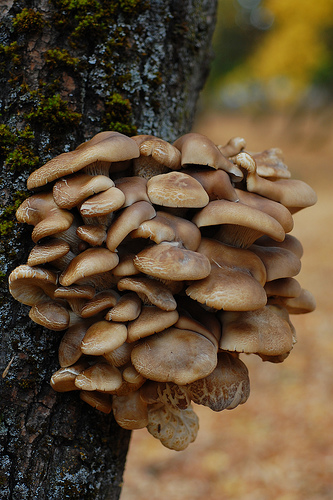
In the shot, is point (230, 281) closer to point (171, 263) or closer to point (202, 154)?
point (171, 263)

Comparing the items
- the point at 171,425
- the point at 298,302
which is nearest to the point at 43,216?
the point at 171,425

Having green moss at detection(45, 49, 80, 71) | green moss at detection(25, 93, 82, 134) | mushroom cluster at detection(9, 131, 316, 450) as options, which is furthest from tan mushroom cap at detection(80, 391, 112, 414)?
green moss at detection(45, 49, 80, 71)

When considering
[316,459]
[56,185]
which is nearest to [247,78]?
[316,459]

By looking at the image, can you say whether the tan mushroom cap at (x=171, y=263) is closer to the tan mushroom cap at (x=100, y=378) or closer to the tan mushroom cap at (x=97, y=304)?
the tan mushroom cap at (x=97, y=304)

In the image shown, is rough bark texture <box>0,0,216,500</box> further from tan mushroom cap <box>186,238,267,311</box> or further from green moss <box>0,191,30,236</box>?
tan mushroom cap <box>186,238,267,311</box>

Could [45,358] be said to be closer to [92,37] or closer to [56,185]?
[56,185]
